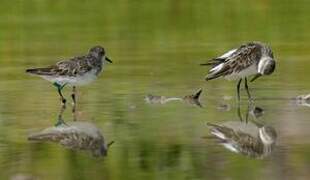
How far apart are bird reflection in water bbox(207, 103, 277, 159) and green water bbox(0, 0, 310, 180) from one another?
0.43 feet

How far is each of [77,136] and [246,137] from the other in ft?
5.88

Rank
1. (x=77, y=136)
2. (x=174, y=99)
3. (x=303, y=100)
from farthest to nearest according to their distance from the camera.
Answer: (x=174, y=99) < (x=303, y=100) < (x=77, y=136)

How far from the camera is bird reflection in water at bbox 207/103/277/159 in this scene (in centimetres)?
1111

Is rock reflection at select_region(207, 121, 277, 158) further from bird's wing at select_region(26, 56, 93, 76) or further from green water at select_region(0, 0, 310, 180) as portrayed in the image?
bird's wing at select_region(26, 56, 93, 76)

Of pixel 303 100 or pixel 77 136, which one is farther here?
pixel 303 100

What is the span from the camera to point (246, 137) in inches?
466

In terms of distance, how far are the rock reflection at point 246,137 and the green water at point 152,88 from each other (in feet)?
0.44

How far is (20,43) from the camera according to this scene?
22.9 meters

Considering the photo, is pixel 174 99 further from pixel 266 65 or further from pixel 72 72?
pixel 72 72

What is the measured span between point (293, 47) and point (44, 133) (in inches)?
373

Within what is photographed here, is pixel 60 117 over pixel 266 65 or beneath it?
beneath

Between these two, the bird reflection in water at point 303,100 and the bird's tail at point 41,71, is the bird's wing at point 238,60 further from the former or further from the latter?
the bird's tail at point 41,71

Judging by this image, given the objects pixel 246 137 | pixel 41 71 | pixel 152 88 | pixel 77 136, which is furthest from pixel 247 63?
pixel 77 136

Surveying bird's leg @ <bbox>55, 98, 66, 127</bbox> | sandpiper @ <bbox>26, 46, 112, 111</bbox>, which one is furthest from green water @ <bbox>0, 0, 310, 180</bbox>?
sandpiper @ <bbox>26, 46, 112, 111</bbox>
